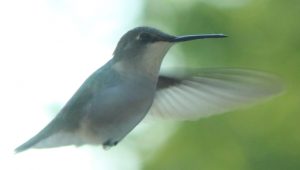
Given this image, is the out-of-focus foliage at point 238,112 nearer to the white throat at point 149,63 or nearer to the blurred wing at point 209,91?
the blurred wing at point 209,91

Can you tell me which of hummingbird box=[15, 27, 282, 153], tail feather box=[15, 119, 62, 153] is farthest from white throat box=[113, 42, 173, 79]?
tail feather box=[15, 119, 62, 153]

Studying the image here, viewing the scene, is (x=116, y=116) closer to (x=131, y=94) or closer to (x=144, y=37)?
(x=131, y=94)

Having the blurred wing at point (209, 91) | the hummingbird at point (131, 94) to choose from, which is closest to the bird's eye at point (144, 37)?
the hummingbird at point (131, 94)

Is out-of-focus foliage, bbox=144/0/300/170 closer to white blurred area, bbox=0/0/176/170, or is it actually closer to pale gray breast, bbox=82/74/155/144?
white blurred area, bbox=0/0/176/170

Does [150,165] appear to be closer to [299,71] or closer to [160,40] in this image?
[299,71]

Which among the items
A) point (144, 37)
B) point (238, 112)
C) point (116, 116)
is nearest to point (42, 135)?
point (116, 116)

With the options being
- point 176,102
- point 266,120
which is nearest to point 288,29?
point 266,120
